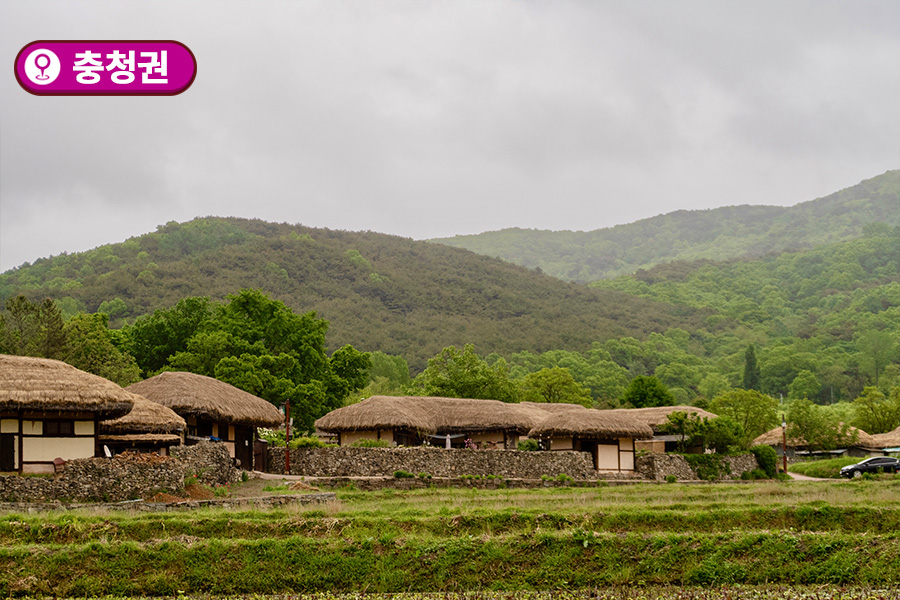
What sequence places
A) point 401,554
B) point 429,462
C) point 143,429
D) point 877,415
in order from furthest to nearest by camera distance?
point 877,415 < point 429,462 < point 143,429 < point 401,554

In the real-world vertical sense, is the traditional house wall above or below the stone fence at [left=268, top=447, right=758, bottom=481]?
above

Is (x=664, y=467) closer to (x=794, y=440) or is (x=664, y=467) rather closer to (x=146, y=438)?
(x=794, y=440)

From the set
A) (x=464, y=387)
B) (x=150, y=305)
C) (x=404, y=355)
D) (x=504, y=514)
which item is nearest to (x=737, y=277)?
(x=404, y=355)

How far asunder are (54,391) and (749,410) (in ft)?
169

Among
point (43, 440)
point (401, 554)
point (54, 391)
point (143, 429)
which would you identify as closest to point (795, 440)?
point (143, 429)

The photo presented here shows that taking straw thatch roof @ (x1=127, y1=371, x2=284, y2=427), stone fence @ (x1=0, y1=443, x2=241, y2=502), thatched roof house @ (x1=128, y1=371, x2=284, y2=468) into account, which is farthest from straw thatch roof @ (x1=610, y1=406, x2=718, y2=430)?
stone fence @ (x1=0, y1=443, x2=241, y2=502)

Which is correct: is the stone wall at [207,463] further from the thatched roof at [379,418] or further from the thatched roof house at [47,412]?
the thatched roof at [379,418]

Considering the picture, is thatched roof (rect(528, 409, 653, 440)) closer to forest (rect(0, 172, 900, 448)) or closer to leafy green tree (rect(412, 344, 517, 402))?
leafy green tree (rect(412, 344, 517, 402))

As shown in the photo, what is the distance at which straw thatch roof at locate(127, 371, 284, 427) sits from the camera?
35.3m

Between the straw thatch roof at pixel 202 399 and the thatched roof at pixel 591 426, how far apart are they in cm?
1330

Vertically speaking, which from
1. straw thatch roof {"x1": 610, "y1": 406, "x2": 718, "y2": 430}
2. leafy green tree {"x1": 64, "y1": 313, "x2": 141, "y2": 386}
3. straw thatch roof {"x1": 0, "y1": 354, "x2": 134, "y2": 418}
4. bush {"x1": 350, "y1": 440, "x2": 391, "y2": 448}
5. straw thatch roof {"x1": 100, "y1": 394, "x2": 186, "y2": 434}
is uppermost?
leafy green tree {"x1": 64, "y1": 313, "x2": 141, "y2": 386}

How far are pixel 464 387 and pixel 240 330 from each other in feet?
47.5

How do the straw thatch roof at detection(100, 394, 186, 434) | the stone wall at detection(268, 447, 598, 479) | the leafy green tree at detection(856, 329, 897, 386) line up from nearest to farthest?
1. the straw thatch roof at detection(100, 394, 186, 434)
2. the stone wall at detection(268, 447, 598, 479)
3. the leafy green tree at detection(856, 329, 897, 386)

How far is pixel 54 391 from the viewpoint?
26047 mm
